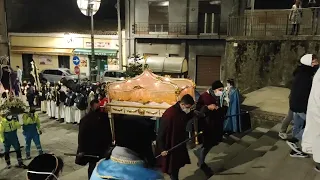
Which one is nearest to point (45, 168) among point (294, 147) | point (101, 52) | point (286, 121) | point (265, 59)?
point (294, 147)

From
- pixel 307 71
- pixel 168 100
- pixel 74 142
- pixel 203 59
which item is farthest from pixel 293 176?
pixel 203 59

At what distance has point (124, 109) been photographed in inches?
308

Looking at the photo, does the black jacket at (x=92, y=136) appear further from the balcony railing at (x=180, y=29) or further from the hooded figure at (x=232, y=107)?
the balcony railing at (x=180, y=29)

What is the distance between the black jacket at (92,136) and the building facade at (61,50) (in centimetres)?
1934

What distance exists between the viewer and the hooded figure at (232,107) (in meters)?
8.27

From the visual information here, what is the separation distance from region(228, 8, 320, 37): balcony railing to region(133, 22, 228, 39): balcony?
5.90m

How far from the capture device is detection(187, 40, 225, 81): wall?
23.2 m

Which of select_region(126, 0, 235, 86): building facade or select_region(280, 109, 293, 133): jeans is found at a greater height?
select_region(126, 0, 235, 86): building facade

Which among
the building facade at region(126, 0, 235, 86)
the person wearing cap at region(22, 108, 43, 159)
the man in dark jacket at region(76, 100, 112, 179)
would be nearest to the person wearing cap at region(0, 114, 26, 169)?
the person wearing cap at region(22, 108, 43, 159)

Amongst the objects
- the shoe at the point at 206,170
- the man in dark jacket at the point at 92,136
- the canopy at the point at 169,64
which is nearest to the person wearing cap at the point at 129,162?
the man in dark jacket at the point at 92,136

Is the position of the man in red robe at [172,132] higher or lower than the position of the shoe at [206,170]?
higher

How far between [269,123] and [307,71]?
13.2ft

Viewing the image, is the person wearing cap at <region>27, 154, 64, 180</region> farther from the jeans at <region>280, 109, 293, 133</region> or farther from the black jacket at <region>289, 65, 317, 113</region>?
the jeans at <region>280, 109, 293, 133</region>

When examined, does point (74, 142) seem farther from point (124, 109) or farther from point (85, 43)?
point (85, 43)
